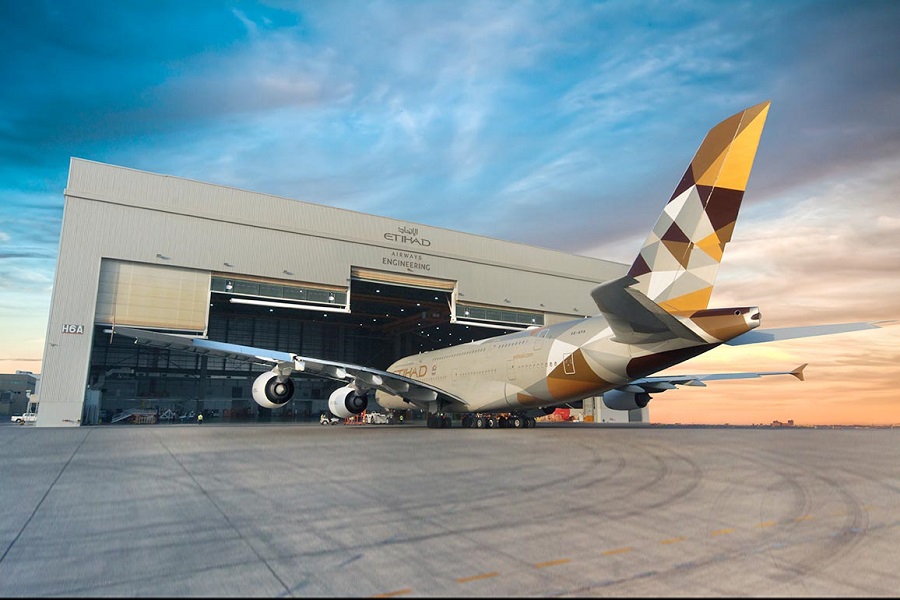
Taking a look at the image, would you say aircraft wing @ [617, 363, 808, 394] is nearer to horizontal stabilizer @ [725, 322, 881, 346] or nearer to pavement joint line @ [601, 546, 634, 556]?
horizontal stabilizer @ [725, 322, 881, 346]

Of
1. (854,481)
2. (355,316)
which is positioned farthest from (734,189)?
(355,316)

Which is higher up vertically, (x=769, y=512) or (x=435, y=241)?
(x=435, y=241)

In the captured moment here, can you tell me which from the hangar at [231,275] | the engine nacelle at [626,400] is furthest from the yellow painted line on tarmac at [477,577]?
the hangar at [231,275]

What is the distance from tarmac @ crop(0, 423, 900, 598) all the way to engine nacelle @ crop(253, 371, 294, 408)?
8759 mm

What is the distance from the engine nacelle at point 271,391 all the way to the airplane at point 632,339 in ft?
0.13

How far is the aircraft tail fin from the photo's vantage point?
47.5ft

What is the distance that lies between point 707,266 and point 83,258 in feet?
100

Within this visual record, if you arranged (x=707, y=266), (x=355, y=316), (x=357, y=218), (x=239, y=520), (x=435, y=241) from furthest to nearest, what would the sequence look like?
1. (x=355, y=316)
2. (x=435, y=241)
3. (x=357, y=218)
4. (x=707, y=266)
5. (x=239, y=520)

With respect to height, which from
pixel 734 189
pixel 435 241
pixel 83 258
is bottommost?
pixel 734 189

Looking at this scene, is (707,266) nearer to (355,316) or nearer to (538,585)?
(538,585)

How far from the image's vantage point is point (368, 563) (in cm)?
513

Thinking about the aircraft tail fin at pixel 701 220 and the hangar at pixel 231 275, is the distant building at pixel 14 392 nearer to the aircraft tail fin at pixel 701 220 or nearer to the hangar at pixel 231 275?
the hangar at pixel 231 275

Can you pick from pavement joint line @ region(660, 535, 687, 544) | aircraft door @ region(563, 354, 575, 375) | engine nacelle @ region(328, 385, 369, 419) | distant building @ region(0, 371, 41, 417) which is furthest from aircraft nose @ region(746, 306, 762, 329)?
distant building @ region(0, 371, 41, 417)

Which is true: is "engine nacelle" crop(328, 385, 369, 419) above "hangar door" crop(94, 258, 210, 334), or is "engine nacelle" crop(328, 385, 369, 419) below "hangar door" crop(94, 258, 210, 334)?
below
